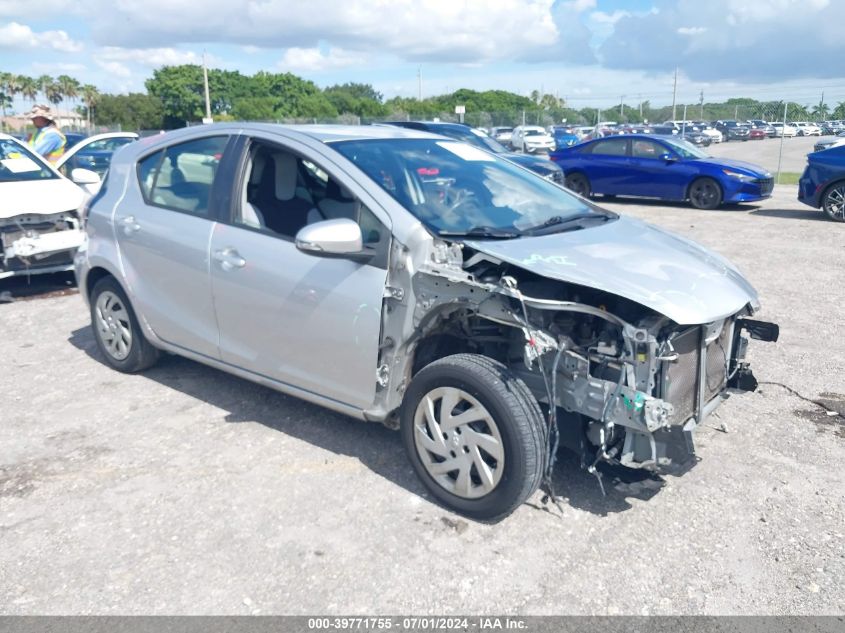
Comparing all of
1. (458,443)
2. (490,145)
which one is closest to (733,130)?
(490,145)

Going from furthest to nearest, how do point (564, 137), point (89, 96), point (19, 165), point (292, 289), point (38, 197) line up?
point (89, 96), point (564, 137), point (19, 165), point (38, 197), point (292, 289)

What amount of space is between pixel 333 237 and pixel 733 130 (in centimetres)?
5107

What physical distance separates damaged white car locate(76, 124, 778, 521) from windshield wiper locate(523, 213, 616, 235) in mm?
19

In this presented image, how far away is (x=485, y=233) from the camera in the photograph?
3.78 meters

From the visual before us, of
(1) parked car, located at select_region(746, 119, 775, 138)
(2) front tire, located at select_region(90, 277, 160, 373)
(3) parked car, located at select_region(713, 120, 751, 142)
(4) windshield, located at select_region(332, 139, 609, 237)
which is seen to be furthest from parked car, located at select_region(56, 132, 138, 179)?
(3) parked car, located at select_region(713, 120, 751, 142)

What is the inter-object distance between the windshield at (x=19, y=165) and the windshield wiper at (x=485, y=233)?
6512 mm

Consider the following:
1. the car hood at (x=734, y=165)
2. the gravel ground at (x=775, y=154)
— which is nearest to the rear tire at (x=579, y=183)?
the car hood at (x=734, y=165)

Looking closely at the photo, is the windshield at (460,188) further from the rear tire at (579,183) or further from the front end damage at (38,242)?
the rear tire at (579,183)

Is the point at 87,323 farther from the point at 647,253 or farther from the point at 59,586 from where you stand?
the point at 647,253

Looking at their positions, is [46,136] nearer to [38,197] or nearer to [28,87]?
[38,197]

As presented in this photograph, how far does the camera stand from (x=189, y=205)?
473 centimetres

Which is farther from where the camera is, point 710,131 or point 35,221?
point 710,131

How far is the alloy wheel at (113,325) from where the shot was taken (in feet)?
17.7

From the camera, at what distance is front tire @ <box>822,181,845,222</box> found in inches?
482
